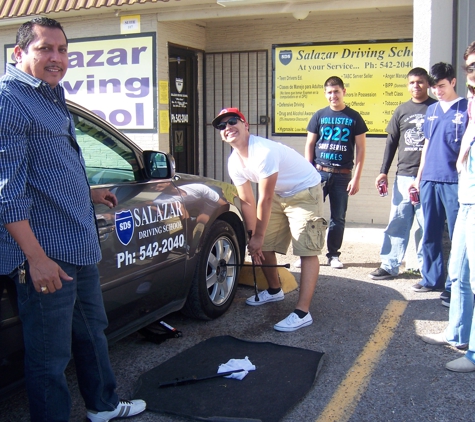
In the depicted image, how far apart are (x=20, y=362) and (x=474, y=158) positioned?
2.78 m

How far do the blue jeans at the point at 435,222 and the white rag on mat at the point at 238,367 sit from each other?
2.01 m

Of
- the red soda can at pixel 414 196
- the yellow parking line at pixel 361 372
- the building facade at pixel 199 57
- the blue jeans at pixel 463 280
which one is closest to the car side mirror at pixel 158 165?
the yellow parking line at pixel 361 372

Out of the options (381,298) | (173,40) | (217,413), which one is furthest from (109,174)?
(173,40)

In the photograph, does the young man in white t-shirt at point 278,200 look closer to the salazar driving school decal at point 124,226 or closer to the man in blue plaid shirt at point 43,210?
the salazar driving school decal at point 124,226

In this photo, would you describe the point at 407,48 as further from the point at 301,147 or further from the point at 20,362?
the point at 20,362

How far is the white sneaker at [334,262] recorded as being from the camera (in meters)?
6.27

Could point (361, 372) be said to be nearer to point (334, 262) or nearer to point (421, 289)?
point (421, 289)

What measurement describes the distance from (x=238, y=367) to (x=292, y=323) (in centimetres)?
82

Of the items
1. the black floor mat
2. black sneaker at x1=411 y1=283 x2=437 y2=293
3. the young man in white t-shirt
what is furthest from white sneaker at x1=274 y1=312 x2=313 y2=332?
black sneaker at x1=411 y1=283 x2=437 y2=293

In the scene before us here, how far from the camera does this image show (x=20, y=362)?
286cm

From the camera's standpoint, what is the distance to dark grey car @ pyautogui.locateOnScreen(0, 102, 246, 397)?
3.30 meters

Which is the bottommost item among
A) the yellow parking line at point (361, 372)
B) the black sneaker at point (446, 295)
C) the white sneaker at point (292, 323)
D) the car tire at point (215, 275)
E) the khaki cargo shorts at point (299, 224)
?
the yellow parking line at point (361, 372)

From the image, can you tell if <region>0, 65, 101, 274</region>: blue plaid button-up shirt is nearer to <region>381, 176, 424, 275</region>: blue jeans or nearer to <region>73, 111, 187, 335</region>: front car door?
<region>73, 111, 187, 335</region>: front car door

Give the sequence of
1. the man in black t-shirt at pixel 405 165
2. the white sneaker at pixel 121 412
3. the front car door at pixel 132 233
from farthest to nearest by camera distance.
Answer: the man in black t-shirt at pixel 405 165 < the front car door at pixel 132 233 < the white sneaker at pixel 121 412
